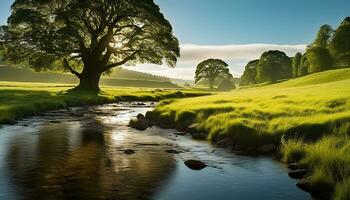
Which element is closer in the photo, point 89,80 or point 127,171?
point 127,171

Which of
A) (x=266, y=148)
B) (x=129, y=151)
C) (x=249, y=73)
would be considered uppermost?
(x=249, y=73)

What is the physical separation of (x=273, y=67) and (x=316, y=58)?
34052 millimetres

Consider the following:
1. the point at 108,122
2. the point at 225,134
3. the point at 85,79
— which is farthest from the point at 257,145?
the point at 85,79

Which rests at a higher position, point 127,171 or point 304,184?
point 304,184

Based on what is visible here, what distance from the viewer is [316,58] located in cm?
10306

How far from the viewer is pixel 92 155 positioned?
19.3 m

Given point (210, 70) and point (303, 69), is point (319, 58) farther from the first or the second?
point (210, 70)

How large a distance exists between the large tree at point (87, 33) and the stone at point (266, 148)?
42.9 metres

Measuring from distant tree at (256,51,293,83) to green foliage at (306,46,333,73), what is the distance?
31.2 metres

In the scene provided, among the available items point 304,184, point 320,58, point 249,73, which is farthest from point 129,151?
point 249,73

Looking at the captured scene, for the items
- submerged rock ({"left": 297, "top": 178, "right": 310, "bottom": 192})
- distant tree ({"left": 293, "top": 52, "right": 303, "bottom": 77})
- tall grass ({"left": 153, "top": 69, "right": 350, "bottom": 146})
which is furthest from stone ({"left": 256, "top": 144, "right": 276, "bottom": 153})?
distant tree ({"left": 293, "top": 52, "right": 303, "bottom": 77})

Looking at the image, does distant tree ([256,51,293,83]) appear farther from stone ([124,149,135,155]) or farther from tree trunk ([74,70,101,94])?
stone ([124,149,135,155])

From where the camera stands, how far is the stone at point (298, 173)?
1562cm

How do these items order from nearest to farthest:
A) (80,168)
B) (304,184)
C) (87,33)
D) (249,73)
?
1. (304,184)
2. (80,168)
3. (87,33)
4. (249,73)
